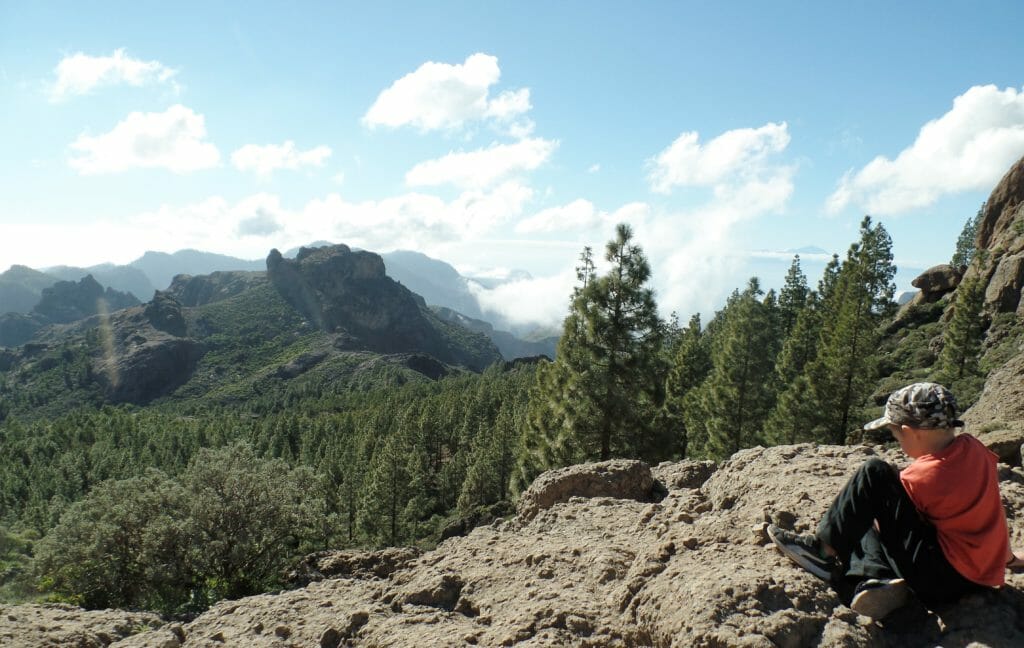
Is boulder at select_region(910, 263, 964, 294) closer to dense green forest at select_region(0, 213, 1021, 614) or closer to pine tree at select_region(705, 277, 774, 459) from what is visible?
dense green forest at select_region(0, 213, 1021, 614)

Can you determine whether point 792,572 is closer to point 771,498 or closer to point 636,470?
point 771,498

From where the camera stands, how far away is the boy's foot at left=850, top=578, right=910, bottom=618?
13.3 ft

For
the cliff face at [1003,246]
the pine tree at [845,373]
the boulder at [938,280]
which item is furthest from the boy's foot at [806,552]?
the boulder at [938,280]

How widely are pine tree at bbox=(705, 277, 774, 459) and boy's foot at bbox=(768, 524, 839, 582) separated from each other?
23.9 meters

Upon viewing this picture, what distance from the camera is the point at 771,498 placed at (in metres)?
6.73

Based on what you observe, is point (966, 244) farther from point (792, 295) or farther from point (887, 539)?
point (887, 539)

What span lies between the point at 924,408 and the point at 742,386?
984 inches

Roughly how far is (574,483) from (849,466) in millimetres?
4715

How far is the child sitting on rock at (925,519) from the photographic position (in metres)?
3.97

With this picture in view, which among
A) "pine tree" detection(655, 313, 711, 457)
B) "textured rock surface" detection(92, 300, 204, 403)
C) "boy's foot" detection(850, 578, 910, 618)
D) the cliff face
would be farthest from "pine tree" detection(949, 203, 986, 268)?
"textured rock surface" detection(92, 300, 204, 403)

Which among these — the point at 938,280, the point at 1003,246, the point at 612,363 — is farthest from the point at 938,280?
the point at 612,363

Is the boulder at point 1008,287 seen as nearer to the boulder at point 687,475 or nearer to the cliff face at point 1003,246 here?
the cliff face at point 1003,246

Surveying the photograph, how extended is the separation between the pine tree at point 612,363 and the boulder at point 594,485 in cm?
740

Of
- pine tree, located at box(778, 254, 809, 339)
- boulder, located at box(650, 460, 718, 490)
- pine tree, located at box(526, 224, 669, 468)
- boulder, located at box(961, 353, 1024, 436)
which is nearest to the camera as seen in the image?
boulder, located at box(961, 353, 1024, 436)
